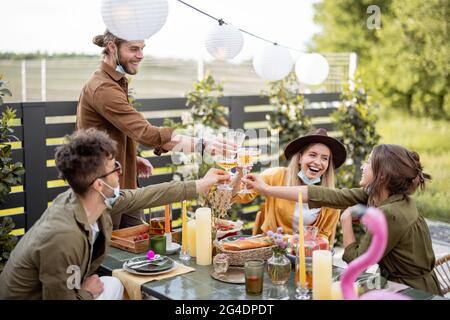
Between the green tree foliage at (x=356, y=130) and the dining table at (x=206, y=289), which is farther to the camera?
the green tree foliage at (x=356, y=130)

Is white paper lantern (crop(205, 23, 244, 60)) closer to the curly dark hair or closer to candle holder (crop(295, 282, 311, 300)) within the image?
the curly dark hair

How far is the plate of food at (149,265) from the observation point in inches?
97.9

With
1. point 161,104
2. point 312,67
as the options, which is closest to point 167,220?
point 161,104

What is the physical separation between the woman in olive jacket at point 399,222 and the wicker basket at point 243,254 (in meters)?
0.38

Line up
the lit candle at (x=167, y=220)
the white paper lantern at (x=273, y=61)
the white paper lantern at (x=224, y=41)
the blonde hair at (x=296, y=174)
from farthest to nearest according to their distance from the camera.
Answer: the white paper lantern at (x=273, y=61)
the white paper lantern at (x=224, y=41)
the blonde hair at (x=296, y=174)
the lit candle at (x=167, y=220)

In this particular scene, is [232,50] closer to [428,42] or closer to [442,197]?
[442,197]

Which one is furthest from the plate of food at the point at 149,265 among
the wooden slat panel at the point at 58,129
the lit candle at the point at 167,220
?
the wooden slat panel at the point at 58,129

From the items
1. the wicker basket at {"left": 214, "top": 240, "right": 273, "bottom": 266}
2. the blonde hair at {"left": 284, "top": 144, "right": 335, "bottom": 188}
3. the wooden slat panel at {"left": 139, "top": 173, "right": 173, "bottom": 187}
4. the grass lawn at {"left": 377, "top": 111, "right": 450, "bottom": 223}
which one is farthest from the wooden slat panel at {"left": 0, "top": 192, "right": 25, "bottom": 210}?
the grass lawn at {"left": 377, "top": 111, "right": 450, "bottom": 223}

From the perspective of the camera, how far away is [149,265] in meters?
2.56

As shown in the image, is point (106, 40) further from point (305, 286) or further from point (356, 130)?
point (356, 130)

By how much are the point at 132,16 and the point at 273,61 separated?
7.24 ft

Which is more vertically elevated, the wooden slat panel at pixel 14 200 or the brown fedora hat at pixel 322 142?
the brown fedora hat at pixel 322 142

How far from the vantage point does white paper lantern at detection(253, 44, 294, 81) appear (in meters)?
4.93

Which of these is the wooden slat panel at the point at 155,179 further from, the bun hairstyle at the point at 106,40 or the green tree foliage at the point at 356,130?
the bun hairstyle at the point at 106,40
